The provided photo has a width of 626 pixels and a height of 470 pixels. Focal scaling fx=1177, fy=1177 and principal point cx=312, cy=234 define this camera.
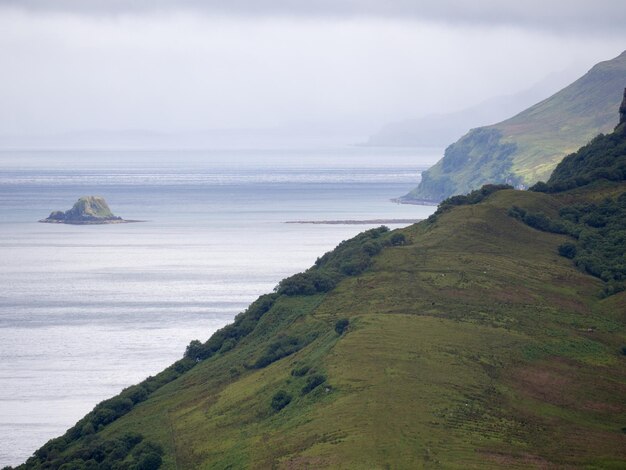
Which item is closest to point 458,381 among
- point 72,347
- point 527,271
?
point 527,271

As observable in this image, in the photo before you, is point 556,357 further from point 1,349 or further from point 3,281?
point 3,281

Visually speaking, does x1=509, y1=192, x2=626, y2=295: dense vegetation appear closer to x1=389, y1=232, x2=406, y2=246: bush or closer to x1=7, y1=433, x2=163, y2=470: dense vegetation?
x1=389, y1=232, x2=406, y2=246: bush

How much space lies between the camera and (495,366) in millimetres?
81438

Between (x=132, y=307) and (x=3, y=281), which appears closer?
(x=132, y=307)

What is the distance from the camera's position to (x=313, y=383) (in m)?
80.9

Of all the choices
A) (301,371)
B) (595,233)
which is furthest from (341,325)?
(595,233)

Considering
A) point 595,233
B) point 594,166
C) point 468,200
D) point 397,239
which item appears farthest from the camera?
point 594,166

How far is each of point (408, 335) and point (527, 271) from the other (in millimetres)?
25633

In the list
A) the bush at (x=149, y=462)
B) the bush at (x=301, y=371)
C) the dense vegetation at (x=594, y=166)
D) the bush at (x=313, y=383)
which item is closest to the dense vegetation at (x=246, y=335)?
the bush at (x=313, y=383)

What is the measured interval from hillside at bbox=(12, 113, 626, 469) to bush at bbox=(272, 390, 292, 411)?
0.11m

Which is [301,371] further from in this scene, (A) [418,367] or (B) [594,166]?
(B) [594,166]

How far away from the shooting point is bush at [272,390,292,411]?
81750 millimetres

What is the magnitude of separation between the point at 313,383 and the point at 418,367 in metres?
7.43

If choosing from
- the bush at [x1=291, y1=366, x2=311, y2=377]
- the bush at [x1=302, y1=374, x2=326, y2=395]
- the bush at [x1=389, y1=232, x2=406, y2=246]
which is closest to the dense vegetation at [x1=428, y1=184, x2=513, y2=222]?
the bush at [x1=389, y1=232, x2=406, y2=246]
